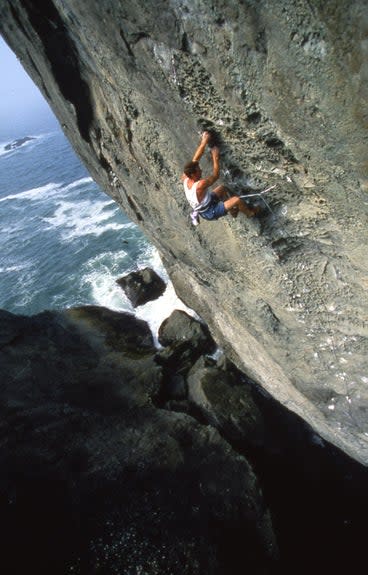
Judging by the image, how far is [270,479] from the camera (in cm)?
1119

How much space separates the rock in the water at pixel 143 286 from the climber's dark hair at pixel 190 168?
52.0 ft

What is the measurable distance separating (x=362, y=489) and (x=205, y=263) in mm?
9266

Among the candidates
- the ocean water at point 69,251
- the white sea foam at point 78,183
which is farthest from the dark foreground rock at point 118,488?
the white sea foam at point 78,183

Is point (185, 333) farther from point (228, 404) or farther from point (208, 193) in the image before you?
point (208, 193)

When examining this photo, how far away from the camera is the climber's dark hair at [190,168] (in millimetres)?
6039

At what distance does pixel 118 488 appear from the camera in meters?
9.20

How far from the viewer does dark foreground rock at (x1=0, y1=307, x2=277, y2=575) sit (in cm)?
810

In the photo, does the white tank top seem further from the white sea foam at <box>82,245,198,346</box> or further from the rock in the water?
the rock in the water

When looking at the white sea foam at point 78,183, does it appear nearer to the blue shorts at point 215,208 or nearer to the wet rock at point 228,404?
the wet rock at point 228,404

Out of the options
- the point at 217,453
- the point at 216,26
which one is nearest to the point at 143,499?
the point at 217,453

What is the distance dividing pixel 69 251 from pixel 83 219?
19.6ft

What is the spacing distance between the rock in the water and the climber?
15.3 meters

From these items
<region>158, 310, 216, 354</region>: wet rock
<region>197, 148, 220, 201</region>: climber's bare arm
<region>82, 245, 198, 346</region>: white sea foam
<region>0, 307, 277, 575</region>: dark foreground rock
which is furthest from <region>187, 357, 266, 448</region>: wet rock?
<region>197, 148, 220, 201</region>: climber's bare arm

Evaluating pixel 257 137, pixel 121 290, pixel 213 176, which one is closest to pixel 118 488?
pixel 213 176
